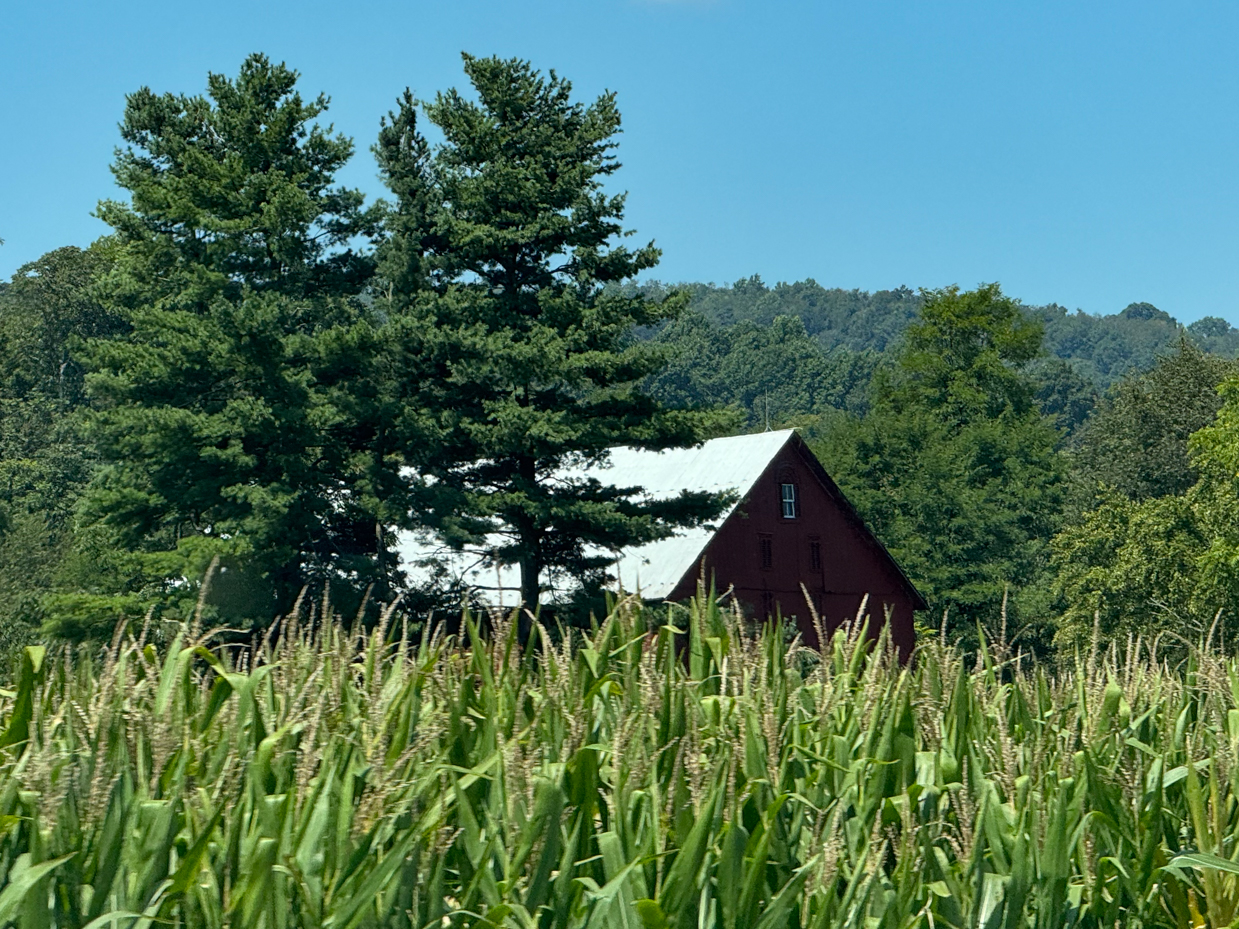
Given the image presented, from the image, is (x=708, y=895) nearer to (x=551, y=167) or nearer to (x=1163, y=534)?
(x=551, y=167)

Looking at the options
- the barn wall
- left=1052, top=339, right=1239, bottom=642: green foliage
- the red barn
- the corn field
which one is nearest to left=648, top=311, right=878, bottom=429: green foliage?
left=1052, top=339, right=1239, bottom=642: green foliage

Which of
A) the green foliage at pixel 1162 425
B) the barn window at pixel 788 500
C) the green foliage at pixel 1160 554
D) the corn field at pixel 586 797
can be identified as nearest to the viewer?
the corn field at pixel 586 797

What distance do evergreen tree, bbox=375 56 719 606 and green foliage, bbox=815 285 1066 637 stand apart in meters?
17.9

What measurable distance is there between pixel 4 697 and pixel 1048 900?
316 centimetres

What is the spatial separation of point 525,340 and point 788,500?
1334cm

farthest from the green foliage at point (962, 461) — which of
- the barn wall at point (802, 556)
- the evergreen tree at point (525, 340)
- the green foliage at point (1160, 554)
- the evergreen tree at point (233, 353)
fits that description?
the evergreen tree at point (233, 353)

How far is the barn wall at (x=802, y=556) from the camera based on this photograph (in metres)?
38.6

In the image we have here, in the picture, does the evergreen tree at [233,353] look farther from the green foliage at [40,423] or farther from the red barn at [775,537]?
the green foliage at [40,423]

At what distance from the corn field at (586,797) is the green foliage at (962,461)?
39179 mm

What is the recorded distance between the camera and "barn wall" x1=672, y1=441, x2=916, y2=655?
1521 inches

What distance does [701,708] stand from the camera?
4.82 meters

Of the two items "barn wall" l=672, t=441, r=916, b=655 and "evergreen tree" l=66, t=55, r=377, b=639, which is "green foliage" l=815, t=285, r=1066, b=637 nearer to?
"barn wall" l=672, t=441, r=916, b=655

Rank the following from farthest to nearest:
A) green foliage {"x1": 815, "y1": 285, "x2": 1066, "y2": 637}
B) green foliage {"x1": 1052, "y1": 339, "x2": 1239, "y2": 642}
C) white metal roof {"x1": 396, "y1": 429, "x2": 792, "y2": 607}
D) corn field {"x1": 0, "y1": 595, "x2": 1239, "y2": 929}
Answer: green foliage {"x1": 815, "y1": 285, "x2": 1066, "y2": 637} < green foliage {"x1": 1052, "y1": 339, "x2": 1239, "y2": 642} < white metal roof {"x1": 396, "y1": 429, "x2": 792, "y2": 607} < corn field {"x1": 0, "y1": 595, "x2": 1239, "y2": 929}

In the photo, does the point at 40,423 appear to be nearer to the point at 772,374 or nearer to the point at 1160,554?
the point at 1160,554
